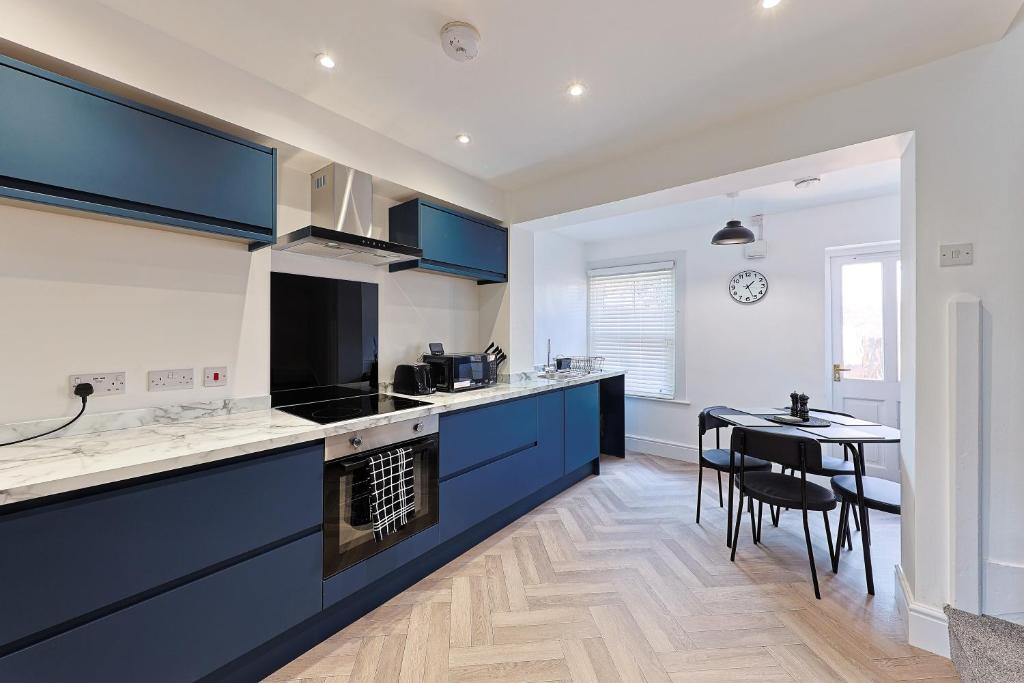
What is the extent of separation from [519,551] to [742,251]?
3.44 meters

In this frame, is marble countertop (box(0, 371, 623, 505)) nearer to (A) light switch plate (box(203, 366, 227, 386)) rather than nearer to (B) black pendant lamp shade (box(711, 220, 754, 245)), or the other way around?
(A) light switch plate (box(203, 366, 227, 386))

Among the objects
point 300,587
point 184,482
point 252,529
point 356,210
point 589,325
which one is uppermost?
point 356,210

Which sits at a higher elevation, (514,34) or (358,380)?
(514,34)

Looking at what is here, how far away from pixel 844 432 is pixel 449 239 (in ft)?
8.85

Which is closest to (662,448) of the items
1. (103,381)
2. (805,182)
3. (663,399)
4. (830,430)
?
(663,399)

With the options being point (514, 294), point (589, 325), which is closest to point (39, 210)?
point (514, 294)

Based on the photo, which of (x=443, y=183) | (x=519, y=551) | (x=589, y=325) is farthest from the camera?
(x=589, y=325)

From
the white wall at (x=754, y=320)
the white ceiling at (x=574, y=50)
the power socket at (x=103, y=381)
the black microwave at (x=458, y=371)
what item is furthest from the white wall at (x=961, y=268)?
the power socket at (x=103, y=381)

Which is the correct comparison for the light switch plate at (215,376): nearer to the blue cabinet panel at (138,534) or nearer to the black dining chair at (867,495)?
the blue cabinet panel at (138,534)

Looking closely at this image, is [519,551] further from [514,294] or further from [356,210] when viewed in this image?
[356,210]

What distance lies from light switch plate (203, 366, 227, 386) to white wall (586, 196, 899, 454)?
13.0 ft

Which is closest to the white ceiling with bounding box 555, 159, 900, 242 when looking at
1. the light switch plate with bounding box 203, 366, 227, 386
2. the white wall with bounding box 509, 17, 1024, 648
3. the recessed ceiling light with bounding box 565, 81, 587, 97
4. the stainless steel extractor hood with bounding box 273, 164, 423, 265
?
the white wall with bounding box 509, 17, 1024, 648

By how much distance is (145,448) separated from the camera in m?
1.42

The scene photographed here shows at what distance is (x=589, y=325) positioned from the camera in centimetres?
519
